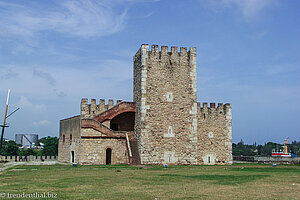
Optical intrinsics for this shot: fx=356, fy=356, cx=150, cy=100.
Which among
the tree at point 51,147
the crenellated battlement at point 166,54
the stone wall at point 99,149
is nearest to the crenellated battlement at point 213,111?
the crenellated battlement at point 166,54

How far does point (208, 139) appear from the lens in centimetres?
3158

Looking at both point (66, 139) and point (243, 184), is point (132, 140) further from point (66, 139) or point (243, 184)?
point (243, 184)

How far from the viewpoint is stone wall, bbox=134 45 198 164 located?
28875 millimetres

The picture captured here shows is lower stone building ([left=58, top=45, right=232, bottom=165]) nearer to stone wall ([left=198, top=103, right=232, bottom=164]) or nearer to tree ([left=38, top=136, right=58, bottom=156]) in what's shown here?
Answer: stone wall ([left=198, top=103, right=232, bottom=164])

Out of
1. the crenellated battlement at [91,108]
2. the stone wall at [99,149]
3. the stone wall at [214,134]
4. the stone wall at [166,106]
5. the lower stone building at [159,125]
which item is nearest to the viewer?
the stone wall at [99,149]

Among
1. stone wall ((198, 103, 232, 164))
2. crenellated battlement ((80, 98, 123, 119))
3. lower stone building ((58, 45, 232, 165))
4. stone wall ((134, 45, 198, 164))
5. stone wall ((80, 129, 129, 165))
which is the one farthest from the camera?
crenellated battlement ((80, 98, 123, 119))

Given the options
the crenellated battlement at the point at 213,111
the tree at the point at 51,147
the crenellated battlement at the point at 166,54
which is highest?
the crenellated battlement at the point at 166,54

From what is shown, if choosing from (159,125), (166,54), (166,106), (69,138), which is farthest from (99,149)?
(166,54)

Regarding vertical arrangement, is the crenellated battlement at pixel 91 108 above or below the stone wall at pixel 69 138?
above

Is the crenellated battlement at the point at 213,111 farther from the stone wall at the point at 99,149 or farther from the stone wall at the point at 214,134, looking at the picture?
the stone wall at the point at 99,149

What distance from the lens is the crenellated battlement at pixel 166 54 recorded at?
29.6 m

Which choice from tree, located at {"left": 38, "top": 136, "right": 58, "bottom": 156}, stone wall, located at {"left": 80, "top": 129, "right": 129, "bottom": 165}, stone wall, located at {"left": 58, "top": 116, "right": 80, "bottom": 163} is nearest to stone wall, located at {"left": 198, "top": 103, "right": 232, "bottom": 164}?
stone wall, located at {"left": 80, "top": 129, "right": 129, "bottom": 165}

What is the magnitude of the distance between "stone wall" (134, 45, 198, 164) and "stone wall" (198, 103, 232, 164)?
1.56 metres

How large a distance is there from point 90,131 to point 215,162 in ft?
37.5
